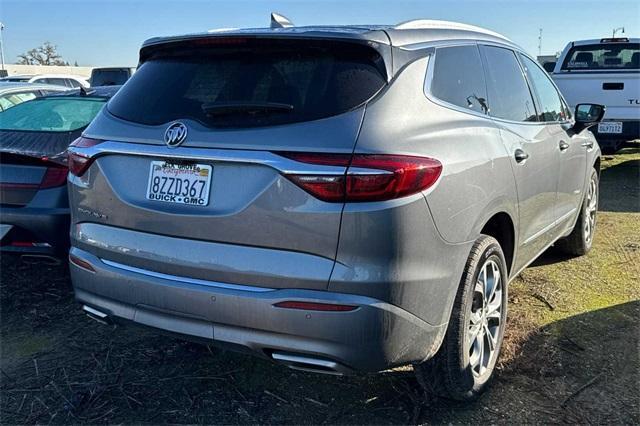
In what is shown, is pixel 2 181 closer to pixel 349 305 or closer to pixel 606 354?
pixel 349 305

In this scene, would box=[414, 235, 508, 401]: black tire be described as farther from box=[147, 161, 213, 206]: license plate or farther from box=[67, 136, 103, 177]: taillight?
box=[67, 136, 103, 177]: taillight

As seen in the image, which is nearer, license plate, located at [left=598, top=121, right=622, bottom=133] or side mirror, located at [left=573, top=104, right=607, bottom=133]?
side mirror, located at [left=573, top=104, right=607, bottom=133]

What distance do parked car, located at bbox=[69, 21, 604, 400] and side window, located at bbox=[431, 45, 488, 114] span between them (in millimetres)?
16

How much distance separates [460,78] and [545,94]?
1.60 meters

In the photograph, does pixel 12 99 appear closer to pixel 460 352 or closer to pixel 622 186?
pixel 460 352

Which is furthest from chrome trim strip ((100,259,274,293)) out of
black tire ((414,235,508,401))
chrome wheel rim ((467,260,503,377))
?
chrome wheel rim ((467,260,503,377))

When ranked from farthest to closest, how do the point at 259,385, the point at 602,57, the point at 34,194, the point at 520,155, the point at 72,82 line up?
the point at 72,82
the point at 602,57
the point at 34,194
the point at 520,155
the point at 259,385

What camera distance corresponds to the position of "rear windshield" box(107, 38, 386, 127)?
7.70ft

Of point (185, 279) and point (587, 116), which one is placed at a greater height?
point (587, 116)

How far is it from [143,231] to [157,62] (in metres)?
0.89

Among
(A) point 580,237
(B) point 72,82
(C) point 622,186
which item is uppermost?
(A) point 580,237

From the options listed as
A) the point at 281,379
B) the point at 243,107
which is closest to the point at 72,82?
the point at 281,379

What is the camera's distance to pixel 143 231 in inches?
99.7

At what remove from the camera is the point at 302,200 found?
2.21m
